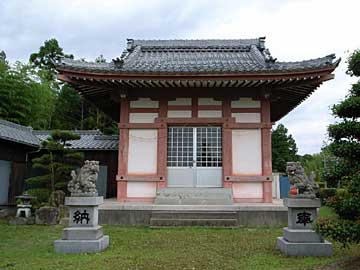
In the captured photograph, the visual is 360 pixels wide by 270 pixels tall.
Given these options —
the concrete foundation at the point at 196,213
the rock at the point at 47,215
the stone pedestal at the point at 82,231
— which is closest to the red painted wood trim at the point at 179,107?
the concrete foundation at the point at 196,213

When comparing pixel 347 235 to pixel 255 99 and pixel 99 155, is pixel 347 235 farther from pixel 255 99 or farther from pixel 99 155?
pixel 99 155

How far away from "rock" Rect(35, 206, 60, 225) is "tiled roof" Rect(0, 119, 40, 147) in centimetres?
329

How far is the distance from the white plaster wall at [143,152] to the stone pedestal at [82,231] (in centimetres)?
412

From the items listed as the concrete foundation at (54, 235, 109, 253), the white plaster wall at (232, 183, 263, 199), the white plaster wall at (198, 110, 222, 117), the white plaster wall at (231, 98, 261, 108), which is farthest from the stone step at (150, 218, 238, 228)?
the white plaster wall at (231, 98, 261, 108)

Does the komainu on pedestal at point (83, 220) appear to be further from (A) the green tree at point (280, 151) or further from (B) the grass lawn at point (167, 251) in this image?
(A) the green tree at point (280, 151)

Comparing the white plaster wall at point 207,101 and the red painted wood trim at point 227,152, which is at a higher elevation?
the white plaster wall at point 207,101

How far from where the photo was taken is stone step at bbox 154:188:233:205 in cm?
982

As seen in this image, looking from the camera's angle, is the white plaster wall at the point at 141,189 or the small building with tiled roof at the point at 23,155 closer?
the white plaster wall at the point at 141,189

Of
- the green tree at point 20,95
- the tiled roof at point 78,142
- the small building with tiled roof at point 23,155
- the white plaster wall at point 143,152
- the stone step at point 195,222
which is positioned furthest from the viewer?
the green tree at point 20,95

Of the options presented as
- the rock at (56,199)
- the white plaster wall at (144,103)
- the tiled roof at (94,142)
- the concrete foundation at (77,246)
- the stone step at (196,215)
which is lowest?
the concrete foundation at (77,246)

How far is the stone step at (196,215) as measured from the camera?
8.73 meters

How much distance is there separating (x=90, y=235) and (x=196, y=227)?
127 inches

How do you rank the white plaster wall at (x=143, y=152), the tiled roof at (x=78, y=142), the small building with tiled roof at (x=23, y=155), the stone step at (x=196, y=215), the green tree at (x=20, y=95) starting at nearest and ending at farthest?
1. the stone step at (x=196, y=215)
2. the white plaster wall at (x=143, y=152)
3. the small building with tiled roof at (x=23, y=155)
4. the tiled roof at (x=78, y=142)
5. the green tree at (x=20, y=95)

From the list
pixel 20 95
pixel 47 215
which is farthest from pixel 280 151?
pixel 47 215
